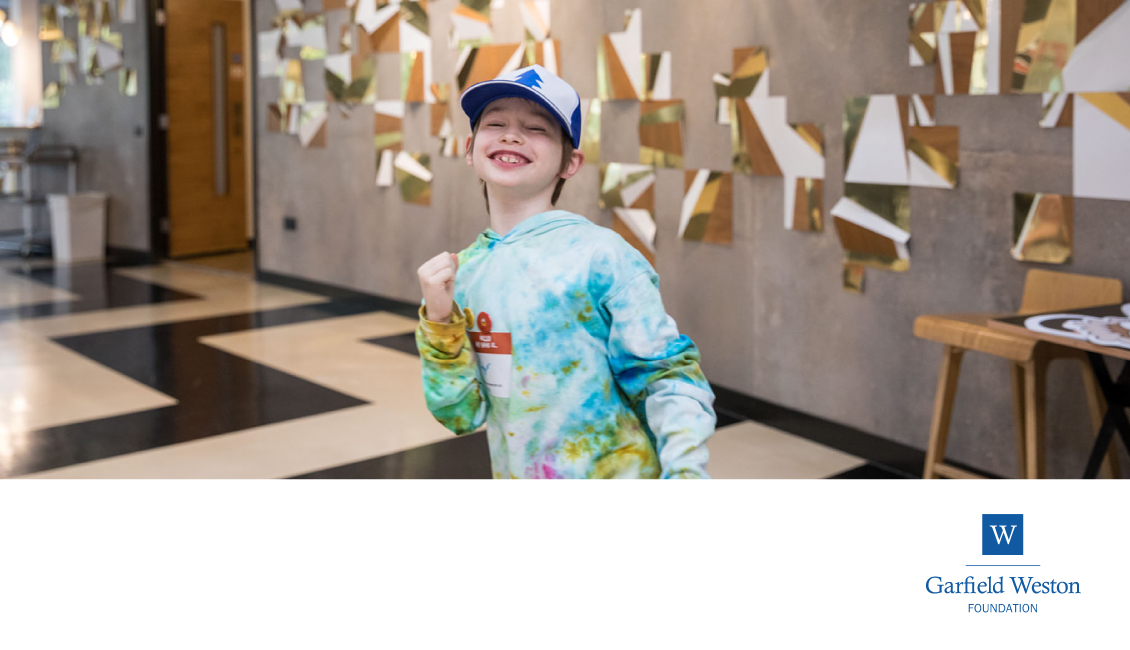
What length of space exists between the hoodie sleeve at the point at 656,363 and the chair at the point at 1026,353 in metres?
1.80

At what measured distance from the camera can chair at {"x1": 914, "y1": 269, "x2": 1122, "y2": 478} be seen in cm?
278

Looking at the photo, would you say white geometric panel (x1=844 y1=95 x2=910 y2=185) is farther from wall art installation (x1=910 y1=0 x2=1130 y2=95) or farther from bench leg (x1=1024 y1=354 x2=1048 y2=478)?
bench leg (x1=1024 y1=354 x2=1048 y2=478)

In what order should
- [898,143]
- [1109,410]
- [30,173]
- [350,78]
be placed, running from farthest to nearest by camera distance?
[30,173] → [350,78] → [898,143] → [1109,410]

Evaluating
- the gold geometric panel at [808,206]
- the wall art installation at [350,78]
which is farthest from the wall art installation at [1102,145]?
the wall art installation at [350,78]

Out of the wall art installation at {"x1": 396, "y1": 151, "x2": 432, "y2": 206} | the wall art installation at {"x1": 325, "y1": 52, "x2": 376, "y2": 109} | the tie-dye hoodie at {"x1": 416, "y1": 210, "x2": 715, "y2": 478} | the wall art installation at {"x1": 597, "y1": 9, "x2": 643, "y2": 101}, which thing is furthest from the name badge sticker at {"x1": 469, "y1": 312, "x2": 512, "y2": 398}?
the wall art installation at {"x1": 325, "y1": 52, "x2": 376, "y2": 109}

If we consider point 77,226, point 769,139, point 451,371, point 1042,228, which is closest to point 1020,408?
point 1042,228

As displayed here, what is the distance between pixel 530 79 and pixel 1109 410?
84.4 inches

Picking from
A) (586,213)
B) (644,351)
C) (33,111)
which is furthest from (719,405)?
(33,111)

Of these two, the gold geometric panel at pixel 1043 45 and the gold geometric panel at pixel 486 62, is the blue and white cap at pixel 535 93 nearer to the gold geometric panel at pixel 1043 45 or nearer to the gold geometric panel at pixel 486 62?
the gold geometric panel at pixel 1043 45

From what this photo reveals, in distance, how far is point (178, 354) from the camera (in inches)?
211

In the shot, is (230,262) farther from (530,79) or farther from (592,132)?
(530,79)
